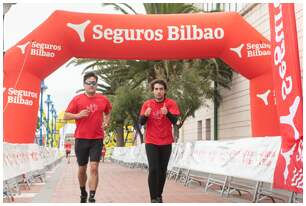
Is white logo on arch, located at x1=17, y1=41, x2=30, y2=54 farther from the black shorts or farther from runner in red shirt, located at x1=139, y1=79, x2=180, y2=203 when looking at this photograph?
runner in red shirt, located at x1=139, y1=79, x2=180, y2=203

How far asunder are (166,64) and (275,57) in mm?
19146

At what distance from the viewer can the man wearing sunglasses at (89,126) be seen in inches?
282

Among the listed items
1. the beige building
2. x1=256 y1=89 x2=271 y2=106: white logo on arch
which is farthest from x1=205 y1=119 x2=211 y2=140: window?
x1=256 y1=89 x2=271 y2=106: white logo on arch

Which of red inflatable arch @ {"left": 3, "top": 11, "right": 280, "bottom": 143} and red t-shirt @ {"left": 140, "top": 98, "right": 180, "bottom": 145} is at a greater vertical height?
red inflatable arch @ {"left": 3, "top": 11, "right": 280, "bottom": 143}

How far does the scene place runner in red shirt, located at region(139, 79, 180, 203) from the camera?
7.04 m

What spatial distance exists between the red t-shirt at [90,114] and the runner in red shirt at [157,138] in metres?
0.63

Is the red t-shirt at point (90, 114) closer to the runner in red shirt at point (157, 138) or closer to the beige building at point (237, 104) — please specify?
the runner in red shirt at point (157, 138)

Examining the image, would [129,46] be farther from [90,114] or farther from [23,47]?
[90,114]

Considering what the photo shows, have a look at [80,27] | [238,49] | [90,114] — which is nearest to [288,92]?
[90,114]

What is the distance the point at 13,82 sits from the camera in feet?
38.6

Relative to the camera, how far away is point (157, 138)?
7043mm

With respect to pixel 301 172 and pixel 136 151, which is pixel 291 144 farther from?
pixel 136 151

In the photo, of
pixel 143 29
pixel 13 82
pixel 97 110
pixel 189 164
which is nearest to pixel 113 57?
pixel 143 29

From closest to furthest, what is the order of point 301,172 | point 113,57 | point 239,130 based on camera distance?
1. point 301,172
2. point 113,57
3. point 239,130
